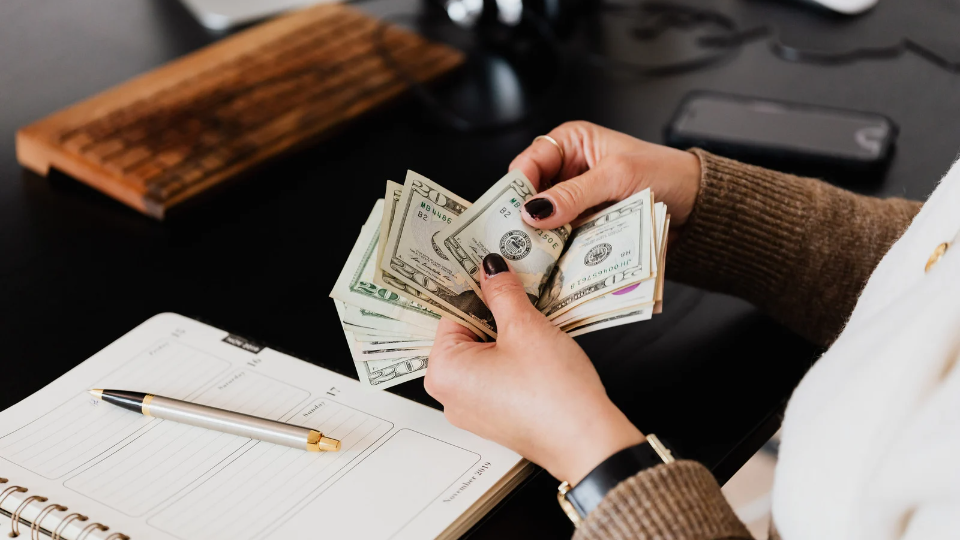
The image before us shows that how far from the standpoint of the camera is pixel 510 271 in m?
0.70

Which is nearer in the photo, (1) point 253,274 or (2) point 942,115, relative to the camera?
(1) point 253,274

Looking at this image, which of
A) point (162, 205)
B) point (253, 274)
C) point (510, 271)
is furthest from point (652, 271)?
point (162, 205)

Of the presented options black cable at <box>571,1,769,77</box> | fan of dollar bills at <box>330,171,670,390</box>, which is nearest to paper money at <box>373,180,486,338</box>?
fan of dollar bills at <box>330,171,670,390</box>

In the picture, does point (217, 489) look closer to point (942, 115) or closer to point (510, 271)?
point (510, 271)

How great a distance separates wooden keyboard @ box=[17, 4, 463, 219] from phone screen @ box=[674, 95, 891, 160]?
0.40 metres

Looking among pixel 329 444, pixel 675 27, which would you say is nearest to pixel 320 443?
pixel 329 444

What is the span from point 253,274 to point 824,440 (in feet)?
2.05

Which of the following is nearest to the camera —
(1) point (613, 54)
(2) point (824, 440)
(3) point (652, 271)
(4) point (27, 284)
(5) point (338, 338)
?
(2) point (824, 440)

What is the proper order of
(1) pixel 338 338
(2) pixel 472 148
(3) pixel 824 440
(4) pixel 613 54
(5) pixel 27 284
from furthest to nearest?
(4) pixel 613 54
(2) pixel 472 148
(5) pixel 27 284
(1) pixel 338 338
(3) pixel 824 440

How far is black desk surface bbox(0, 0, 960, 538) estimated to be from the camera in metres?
0.77

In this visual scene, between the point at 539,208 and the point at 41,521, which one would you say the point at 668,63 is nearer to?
the point at 539,208

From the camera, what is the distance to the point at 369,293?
705 millimetres

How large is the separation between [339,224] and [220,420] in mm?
396

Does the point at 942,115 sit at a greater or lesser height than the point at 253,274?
greater
